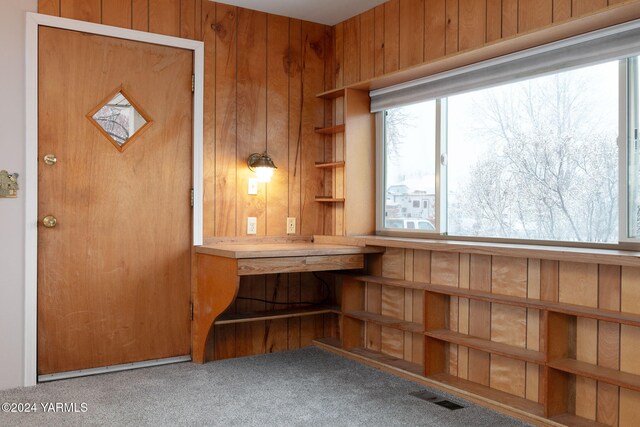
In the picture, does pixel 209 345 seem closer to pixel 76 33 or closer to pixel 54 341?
pixel 54 341

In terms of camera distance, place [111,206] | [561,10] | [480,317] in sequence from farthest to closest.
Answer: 1. [111,206]
2. [480,317]
3. [561,10]

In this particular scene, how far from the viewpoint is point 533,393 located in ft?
8.85

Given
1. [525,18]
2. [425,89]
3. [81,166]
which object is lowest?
[81,166]

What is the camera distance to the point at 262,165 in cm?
368

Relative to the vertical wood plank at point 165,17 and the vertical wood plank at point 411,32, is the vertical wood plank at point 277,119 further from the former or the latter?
the vertical wood plank at point 411,32

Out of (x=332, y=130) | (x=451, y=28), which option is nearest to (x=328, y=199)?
(x=332, y=130)

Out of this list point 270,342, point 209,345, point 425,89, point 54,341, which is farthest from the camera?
point 270,342

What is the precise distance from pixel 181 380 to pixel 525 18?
2631 millimetres

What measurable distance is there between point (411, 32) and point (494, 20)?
0.63 metres

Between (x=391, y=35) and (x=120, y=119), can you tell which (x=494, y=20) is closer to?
(x=391, y=35)

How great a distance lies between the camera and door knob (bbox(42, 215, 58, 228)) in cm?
Result: 311

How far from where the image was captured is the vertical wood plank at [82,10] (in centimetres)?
317

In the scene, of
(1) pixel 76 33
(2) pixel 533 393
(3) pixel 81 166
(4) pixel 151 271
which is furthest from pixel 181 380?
(1) pixel 76 33

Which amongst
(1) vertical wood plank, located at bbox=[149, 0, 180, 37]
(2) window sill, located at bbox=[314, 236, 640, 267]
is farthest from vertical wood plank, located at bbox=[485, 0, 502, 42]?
(1) vertical wood plank, located at bbox=[149, 0, 180, 37]
